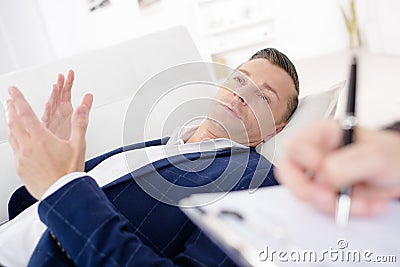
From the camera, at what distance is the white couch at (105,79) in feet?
4.36

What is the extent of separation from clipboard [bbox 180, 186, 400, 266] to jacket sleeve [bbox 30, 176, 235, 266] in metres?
0.20

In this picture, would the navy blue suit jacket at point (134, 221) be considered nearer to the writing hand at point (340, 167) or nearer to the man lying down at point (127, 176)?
the man lying down at point (127, 176)

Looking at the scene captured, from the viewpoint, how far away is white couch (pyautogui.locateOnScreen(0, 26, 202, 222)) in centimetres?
133

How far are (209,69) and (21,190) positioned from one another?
769 millimetres

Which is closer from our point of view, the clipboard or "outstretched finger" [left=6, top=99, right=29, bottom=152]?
the clipboard

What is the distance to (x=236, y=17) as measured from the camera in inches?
176

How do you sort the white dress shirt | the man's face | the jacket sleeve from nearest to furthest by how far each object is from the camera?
1. the jacket sleeve
2. the white dress shirt
3. the man's face

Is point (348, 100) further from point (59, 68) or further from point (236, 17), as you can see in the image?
point (236, 17)

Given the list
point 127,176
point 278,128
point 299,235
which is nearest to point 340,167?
point 299,235

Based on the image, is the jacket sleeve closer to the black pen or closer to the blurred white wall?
the black pen

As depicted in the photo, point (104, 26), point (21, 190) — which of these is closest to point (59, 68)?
point (21, 190)

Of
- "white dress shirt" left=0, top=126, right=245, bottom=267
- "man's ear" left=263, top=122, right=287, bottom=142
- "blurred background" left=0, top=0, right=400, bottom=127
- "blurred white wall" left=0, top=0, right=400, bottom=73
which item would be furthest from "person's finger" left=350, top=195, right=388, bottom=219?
"blurred white wall" left=0, top=0, right=400, bottom=73

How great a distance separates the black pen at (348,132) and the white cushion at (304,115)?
0.76 meters

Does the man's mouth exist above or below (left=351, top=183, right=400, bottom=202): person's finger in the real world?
below
